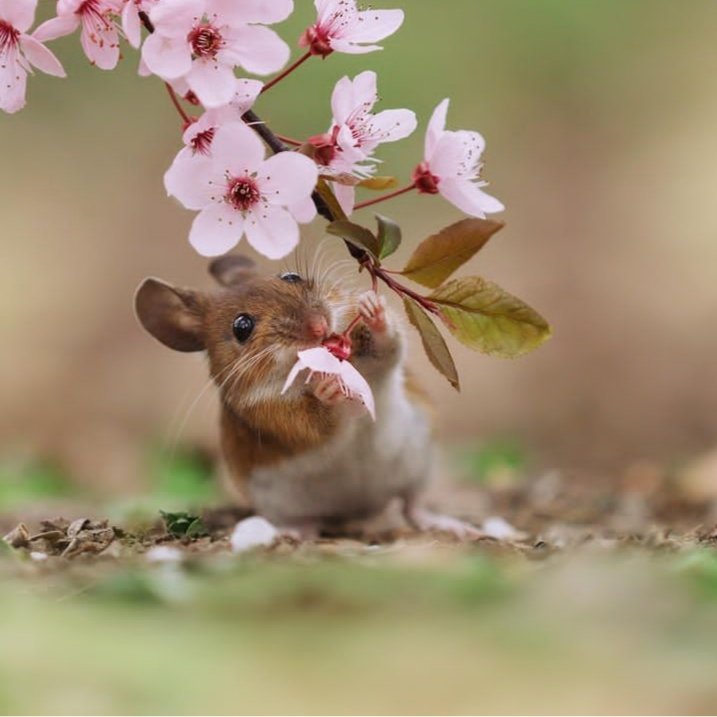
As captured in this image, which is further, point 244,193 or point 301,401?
point 301,401

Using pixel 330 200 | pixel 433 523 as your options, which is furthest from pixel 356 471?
pixel 330 200

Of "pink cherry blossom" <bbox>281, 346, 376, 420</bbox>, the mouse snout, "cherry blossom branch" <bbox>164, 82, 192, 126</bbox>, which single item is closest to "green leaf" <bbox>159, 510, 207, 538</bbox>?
the mouse snout

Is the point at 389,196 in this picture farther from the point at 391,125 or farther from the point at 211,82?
the point at 211,82

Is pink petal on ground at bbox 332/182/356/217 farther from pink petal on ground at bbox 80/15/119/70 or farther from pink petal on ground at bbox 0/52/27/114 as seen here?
pink petal on ground at bbox 0/52/27/114

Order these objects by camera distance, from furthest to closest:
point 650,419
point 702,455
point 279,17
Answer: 1. point 650,419
2. point 702,455
3. point 279,17

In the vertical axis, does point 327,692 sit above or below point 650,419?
below

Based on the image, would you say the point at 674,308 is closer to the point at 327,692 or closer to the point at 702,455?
the point at 702,455

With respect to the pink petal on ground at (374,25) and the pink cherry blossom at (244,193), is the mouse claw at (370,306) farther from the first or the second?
the pink petal on ground at (374,25)

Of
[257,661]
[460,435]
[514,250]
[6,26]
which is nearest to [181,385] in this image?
[460,435]
